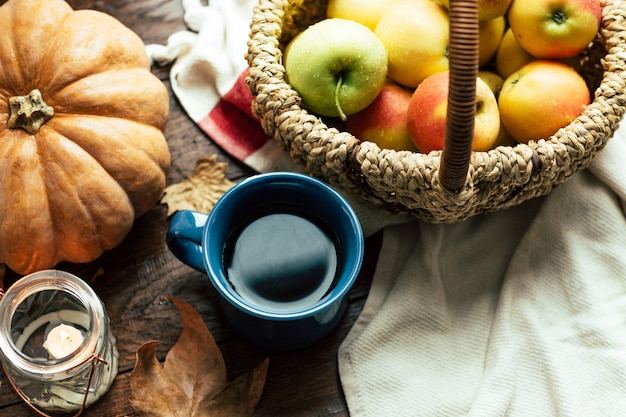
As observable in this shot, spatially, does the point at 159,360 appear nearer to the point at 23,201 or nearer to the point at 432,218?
the point at 23,201

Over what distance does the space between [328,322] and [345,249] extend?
97 mm

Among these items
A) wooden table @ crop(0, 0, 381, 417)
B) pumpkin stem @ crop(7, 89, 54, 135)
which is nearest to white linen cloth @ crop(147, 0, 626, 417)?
wooden table @ crop(0, 0, 381, 417)

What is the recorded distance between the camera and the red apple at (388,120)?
0.77 meters

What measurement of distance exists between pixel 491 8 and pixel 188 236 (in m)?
0.41

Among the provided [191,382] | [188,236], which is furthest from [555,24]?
[191,382]

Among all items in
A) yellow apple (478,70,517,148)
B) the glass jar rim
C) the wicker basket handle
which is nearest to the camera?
the wicker basket handle

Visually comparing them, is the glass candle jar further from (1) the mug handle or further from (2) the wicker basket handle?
(2) the wicker basket handle

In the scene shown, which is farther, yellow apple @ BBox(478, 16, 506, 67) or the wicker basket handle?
yellow apple @ BBox(478, 16, 506, 67)

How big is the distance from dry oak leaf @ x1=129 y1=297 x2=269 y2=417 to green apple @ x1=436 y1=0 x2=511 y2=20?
1.50 feet

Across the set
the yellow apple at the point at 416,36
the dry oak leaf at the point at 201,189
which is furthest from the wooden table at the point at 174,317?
the yellow apple at the point at 416,36

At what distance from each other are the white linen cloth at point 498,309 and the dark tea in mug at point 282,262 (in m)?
0.11

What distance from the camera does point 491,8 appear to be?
75 centimetres

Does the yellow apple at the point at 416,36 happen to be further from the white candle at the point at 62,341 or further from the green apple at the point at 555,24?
the white candle at the point at 62,341

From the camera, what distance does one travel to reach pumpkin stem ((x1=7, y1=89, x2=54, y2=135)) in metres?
0.75
